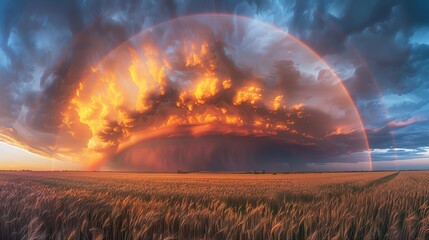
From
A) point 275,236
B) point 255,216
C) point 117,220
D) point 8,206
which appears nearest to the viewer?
point 275,236

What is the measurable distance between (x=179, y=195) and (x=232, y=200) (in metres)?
2.98

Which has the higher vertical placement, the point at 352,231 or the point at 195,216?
the point at 195,216

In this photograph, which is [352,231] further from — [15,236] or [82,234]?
[15,236]

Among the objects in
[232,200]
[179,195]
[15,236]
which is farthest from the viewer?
[179,195]

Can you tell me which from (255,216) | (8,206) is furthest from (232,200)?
(8,206)

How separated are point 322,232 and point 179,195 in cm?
1032

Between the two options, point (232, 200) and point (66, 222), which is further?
point (232, 200)

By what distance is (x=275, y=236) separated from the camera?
13.0 ft

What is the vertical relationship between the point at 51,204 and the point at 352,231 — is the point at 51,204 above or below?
above

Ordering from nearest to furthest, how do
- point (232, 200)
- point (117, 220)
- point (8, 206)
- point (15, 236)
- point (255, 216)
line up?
1. point (15, 236)
2. point (117, 220)
3. point (255, 216)
4. point (8, 206)
5. point (232, 200)

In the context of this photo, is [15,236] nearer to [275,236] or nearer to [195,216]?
[195,216]

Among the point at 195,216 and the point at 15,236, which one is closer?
the point at 15,236

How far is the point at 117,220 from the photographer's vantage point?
4941 millimetres

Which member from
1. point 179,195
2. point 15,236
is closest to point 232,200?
point 179,195
